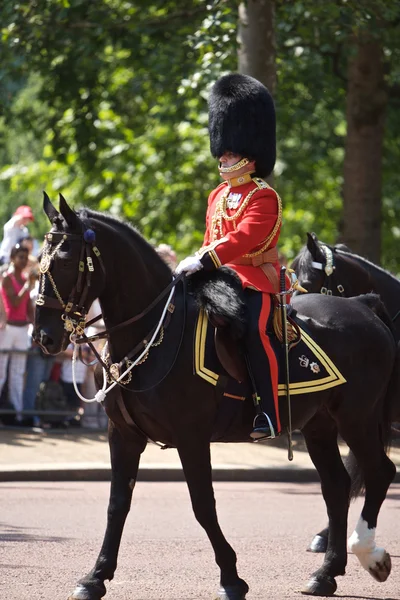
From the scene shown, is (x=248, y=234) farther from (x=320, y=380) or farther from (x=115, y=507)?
(x=115, y=507)

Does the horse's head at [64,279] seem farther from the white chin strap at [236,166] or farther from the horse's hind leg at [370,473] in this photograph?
the horse's hind leg at [370,473]

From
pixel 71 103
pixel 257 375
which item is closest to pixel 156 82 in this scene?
pixel 71 103

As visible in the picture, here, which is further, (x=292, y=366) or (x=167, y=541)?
(x=167, y=541)

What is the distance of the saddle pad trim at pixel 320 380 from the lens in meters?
7.23

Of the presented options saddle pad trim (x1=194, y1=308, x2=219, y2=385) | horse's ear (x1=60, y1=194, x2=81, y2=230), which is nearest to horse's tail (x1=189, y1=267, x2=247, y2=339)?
saddle pad trim (x1=194, y1=308, x2=219, y2=385)

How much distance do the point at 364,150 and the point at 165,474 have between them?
7465mm

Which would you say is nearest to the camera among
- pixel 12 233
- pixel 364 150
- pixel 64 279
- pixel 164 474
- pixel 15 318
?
pixel 64 279

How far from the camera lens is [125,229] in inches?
267

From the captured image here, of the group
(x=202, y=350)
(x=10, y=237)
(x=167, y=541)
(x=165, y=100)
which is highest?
(x=202, y=350)

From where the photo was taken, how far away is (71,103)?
21.2 metres

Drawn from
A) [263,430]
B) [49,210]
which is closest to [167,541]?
[263,430]

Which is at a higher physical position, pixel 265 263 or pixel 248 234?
pixel 248 234

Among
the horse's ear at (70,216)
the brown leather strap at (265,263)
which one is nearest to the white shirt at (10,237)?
the brown leather strap at (265,263)

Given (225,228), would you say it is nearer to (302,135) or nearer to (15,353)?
(15,353)
